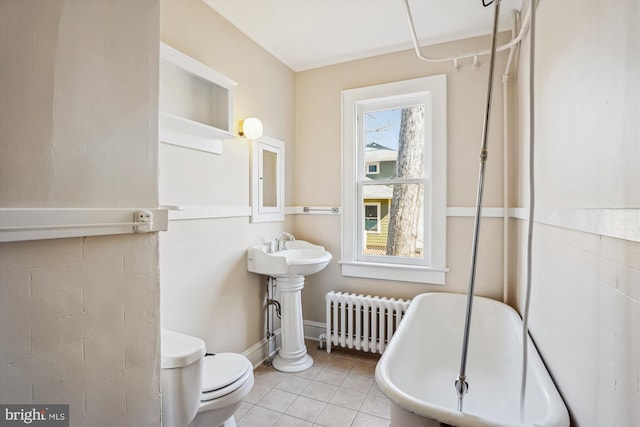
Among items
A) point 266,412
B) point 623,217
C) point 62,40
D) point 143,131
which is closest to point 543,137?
point 623,217

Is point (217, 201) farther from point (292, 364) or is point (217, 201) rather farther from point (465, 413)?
point (465, 413)

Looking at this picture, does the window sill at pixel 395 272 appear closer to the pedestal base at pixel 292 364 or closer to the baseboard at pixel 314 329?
the baseboard at pixel 314 329

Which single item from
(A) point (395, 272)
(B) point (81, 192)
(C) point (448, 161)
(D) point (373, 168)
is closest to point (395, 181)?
(D) point (373, 168)

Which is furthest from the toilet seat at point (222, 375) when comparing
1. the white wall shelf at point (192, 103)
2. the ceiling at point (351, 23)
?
the ceiling at point (351, 23)

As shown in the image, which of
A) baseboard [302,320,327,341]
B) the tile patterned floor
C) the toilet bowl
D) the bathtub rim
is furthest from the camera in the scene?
baseboard [302,320,327,341]

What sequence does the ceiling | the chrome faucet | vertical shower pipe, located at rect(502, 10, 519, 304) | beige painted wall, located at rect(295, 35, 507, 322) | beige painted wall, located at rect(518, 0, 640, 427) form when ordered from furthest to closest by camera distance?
the chrome faucet, beige painted wall, located at rect(295, 35, 507, 322), vertical shower pipe, located at rect(502, 10, 519, 304), the ceiling, beige painted wall, located at rect(518, 0, 640, 427)

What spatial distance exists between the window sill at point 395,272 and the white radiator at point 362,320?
0.19m

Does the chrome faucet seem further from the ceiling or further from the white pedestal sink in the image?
the ceiling

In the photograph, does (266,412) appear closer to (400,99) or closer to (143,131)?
(143,131)

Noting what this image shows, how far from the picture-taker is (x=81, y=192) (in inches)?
36.4

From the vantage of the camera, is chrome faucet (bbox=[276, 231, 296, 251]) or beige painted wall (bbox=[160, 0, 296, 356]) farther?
chrome faucet (bbox=[276, 231, 296, 251])

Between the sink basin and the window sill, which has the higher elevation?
the sink basin

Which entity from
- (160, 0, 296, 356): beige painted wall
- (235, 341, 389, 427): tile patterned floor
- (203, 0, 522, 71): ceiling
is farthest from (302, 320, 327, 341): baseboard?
(203, 0, 522, 71): ceiling

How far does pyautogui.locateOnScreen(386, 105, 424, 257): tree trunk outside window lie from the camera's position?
257 cm
